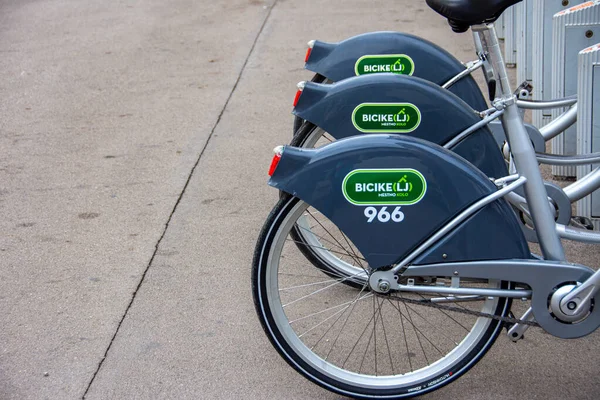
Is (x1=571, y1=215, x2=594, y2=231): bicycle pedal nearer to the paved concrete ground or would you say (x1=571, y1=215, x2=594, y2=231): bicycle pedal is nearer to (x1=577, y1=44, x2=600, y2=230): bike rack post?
the paved concrete ground

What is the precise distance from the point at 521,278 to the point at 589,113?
1.80 meters

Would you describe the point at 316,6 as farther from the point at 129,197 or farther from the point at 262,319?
the point at 262,319

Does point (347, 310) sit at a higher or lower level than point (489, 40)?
lower

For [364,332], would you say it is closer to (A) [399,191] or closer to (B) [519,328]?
(B) [519,328]

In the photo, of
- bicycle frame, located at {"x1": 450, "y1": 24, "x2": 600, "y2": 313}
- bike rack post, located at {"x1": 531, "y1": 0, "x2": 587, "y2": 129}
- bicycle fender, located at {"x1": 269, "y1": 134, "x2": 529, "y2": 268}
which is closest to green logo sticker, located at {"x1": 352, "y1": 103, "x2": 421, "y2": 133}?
bicycle frame, located at {"x1": 450, "y1": 24, "x2": 600, "y2": 313}

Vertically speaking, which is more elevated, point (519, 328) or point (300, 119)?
point (300, 119)

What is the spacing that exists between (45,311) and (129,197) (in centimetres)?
132

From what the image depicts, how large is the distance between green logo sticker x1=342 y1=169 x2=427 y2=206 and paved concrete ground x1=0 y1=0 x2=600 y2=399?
844 millimetres

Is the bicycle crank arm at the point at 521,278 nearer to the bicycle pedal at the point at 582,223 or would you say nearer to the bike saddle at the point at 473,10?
the bike saddle at the point at 473,10

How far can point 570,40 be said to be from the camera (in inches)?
197

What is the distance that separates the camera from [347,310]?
3.84 meters

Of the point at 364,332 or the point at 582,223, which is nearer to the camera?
the point at 364,332

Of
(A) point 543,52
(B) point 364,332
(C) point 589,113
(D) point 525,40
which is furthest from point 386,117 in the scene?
(D) point 525,40

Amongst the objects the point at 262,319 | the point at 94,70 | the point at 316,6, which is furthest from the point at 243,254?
the point at 316,6
